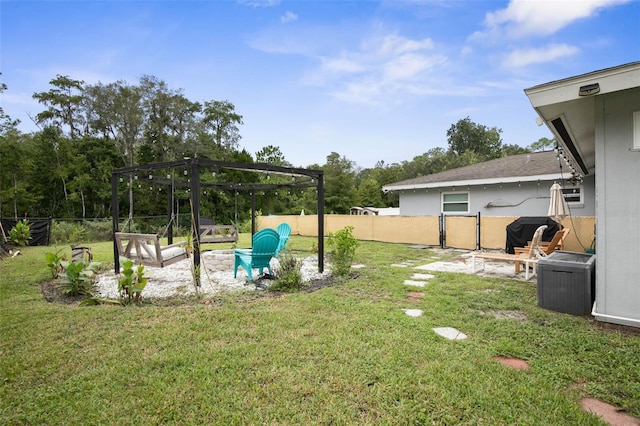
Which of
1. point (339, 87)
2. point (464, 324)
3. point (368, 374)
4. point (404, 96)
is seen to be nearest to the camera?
point (368, 374)

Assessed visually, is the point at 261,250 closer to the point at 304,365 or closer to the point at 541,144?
the point at 304,365

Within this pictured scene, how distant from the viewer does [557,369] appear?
2.49 m

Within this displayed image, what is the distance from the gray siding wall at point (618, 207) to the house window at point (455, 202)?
942cm

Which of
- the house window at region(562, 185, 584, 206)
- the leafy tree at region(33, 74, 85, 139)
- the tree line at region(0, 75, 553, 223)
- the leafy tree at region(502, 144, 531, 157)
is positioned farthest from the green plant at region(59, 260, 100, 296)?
the leafy tree at region(502, 144, 531, 157)

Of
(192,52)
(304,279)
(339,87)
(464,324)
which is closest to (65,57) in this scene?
(192,52)

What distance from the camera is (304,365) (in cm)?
256

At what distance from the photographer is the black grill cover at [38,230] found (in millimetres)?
11930

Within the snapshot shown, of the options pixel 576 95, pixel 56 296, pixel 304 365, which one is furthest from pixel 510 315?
pixel 56 296

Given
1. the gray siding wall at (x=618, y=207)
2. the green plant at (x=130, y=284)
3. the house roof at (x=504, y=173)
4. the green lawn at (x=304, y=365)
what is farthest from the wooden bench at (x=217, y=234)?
the gray siding wall at (x=618, y=207)

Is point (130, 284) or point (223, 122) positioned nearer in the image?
point (130, 284)

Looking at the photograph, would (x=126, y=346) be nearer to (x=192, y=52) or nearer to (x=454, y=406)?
(x=454, y=406)

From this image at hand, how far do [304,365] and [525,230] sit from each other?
8343mm

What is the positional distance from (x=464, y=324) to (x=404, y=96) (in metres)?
15.6

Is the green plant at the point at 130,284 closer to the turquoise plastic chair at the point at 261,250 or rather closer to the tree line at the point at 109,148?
the turquoise plastic chair at the point at 261,250
